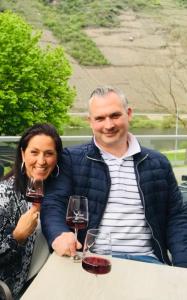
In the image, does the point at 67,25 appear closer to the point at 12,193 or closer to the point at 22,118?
the point at 22,118

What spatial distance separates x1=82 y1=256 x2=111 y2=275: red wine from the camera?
4.94 ft

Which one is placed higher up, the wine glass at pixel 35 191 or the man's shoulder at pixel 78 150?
the man's shoulder at pixel 78 150

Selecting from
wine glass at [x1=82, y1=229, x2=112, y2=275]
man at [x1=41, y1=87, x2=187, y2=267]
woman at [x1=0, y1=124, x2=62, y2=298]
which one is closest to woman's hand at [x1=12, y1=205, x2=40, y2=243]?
woman at [x1=0, y1=124, x2=62, y2=298]

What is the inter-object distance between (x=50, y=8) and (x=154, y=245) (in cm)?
6549

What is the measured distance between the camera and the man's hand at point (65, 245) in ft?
5.66

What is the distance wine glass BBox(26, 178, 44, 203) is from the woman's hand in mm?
34

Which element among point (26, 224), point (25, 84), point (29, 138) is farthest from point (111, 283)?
point (25, 84)

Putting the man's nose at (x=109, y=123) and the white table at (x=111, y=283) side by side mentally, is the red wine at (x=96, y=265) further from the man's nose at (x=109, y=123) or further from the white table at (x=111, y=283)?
the man's nose at (x=109, y=123)

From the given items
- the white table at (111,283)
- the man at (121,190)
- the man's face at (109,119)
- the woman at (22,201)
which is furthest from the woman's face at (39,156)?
the white table at (111,283)

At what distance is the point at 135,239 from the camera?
214cm

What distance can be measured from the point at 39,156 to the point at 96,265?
0.73 m

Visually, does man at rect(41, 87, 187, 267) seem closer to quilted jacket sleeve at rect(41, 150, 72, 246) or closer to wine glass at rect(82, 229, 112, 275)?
quilted jacket sleeve at rect(41, 150, 72, 246)

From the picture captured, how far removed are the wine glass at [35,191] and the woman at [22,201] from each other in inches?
1.2

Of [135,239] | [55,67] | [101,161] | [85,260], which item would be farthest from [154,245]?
[55,67]
